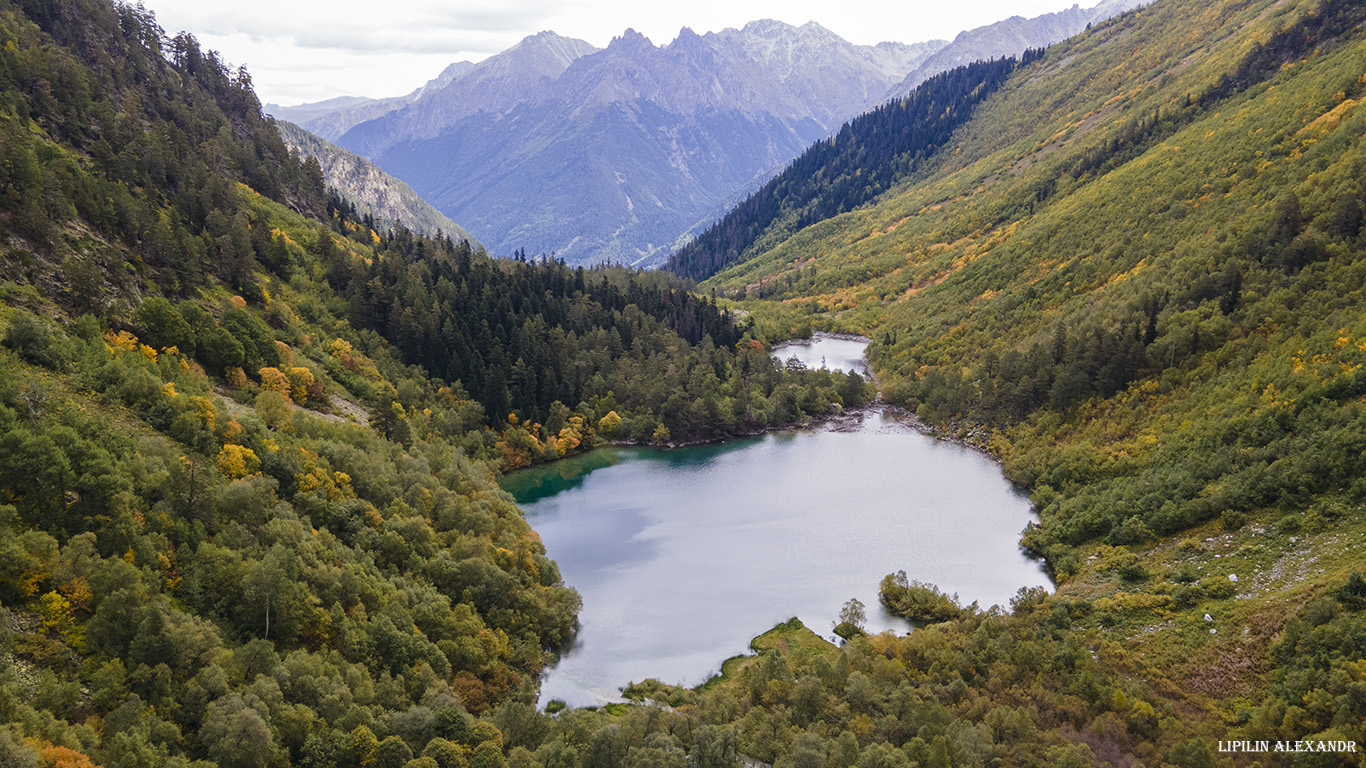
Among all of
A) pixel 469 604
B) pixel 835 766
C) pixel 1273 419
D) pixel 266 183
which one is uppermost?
pixel 266 183

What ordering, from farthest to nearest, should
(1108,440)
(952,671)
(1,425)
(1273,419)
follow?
(1108,440) < (1273,419) < (952,671) < (1,425)

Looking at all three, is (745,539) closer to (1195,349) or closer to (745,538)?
(745,538)

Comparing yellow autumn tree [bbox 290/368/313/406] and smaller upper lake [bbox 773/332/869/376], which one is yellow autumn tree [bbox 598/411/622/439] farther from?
yellow autumn tree [bbox 290/368/313/406]

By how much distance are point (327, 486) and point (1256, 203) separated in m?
125

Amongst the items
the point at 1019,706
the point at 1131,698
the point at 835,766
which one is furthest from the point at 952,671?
the point at 835,766

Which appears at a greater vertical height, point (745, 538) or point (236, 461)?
point (745, 538)

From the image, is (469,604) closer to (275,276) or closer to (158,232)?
(158,232)

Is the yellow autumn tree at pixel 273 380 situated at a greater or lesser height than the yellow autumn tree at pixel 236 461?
greater

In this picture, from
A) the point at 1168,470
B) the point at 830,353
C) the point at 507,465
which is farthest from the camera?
the point at 830,353

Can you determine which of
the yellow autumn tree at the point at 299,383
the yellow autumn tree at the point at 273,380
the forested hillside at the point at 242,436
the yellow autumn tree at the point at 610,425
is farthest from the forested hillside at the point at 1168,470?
the yellow autumn tree at the point at 610,425

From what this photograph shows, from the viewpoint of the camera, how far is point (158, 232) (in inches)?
3346

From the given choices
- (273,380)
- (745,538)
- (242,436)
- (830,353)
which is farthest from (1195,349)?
(273,380)

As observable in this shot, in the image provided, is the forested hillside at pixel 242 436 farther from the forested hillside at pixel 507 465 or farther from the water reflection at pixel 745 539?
the water reflection at pixel 745 539

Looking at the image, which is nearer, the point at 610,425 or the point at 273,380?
the point at 273,380
